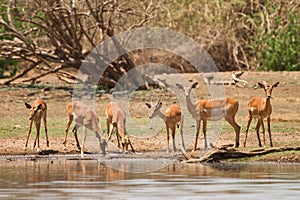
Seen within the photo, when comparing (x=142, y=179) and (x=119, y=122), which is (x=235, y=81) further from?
(x=142, y=179)

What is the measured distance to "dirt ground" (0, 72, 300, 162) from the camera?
56.7ft

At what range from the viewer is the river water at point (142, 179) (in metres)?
10.8

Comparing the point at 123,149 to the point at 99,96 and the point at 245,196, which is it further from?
the point at 99,96

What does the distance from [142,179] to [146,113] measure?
9.05m

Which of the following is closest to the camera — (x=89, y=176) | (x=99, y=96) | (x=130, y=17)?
(x=89, y=176)

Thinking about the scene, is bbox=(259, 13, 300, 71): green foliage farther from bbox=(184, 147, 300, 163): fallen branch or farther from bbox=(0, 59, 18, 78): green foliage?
bbox=(184, 147, 300, 163): fallen branch

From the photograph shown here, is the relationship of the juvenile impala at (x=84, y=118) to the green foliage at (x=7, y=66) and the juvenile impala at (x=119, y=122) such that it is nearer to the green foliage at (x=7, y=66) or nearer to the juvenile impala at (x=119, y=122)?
the juvenile impala at (x=119, y=122)

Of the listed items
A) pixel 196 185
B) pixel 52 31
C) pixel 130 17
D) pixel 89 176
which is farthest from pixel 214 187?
pixel 130 17

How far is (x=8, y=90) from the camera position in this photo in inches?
982

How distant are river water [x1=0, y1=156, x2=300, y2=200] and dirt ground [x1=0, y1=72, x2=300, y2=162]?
1.31m

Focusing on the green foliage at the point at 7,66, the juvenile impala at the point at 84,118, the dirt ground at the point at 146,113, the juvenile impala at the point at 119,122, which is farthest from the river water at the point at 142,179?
the green foliage at the point at 7,66

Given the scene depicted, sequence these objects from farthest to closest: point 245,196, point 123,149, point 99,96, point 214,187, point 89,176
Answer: point 99,96, point 123,149, point 89,176, point 214,187, point 245,196

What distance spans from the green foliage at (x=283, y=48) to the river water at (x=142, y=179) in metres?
12.5

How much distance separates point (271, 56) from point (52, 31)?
7.35 meters
